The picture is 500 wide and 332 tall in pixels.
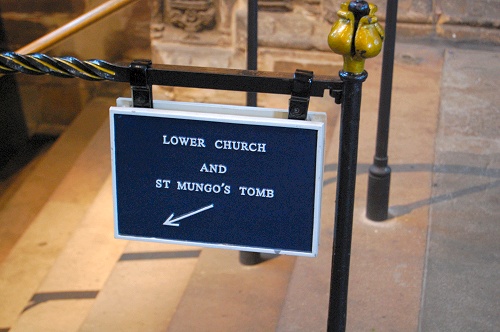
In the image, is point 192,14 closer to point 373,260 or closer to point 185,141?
point 373,260

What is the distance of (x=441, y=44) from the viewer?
14.4ft

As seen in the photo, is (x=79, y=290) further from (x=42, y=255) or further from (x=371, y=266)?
(x=371, y=266)

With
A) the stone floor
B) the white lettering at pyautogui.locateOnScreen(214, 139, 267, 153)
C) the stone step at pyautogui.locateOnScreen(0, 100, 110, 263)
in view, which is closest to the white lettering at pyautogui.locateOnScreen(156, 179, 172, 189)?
the white lettering at pyautogui.locateOnScreen(214, 139, 267, 153)

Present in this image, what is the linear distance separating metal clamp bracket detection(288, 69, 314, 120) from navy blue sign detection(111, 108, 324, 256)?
25 millimetres

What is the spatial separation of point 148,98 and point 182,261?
6.09 ft

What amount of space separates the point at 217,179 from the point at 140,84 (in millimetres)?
263

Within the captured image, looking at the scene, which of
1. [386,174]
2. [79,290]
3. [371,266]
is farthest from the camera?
[79,290]

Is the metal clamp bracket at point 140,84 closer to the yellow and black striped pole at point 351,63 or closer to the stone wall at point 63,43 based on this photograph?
the yellow and black striped pole at point 351,63

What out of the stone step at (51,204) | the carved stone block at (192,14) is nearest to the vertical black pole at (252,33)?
the stone step at (51,204)

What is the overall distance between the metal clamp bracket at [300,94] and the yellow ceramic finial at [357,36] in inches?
3.4

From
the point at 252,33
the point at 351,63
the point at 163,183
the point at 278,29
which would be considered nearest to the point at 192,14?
the point at 278,29

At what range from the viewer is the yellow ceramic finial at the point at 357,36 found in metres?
1.54

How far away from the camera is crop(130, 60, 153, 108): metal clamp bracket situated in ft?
5.25

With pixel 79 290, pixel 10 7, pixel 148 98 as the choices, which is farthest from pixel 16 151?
pixel 148 98
